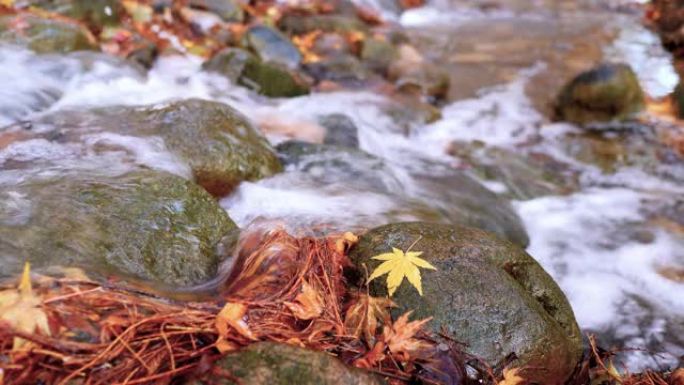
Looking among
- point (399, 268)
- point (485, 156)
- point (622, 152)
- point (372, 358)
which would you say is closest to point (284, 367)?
point (372, 358)

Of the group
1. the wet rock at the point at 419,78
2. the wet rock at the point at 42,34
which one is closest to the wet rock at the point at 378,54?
the wet rock at the point at 419,78

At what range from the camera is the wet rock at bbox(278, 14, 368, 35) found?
10047 millimetres

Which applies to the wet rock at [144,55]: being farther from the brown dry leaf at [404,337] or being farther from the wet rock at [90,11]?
the brown dry leaf at [404,337]

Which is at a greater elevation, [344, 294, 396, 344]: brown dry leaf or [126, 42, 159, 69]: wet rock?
[344, 294, 396, 344]: brown dry leaf

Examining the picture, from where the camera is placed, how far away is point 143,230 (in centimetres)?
265

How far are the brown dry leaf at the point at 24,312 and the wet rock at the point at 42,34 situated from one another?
5.27 m

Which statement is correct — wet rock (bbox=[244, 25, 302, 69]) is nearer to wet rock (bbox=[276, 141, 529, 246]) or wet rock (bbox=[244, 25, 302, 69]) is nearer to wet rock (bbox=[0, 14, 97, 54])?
wet rock (bbox=[0, 14, 97, 54])

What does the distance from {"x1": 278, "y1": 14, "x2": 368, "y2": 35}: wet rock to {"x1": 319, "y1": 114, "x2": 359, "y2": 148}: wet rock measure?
4339mm

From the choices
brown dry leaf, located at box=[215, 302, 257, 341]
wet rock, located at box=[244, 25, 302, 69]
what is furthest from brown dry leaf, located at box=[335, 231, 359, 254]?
wet rock, located at box=[244, 25, 302, 69]

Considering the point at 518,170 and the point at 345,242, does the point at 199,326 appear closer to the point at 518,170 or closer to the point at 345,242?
the point at 345,242

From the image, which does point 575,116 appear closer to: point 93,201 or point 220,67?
point 220,67

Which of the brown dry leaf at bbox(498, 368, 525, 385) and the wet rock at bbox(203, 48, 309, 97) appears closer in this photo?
the brown dry leaf at bbox(498, 368, 525, 385)

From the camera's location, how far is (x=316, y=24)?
33.3 feet

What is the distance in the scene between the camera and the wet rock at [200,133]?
407 centimetres
